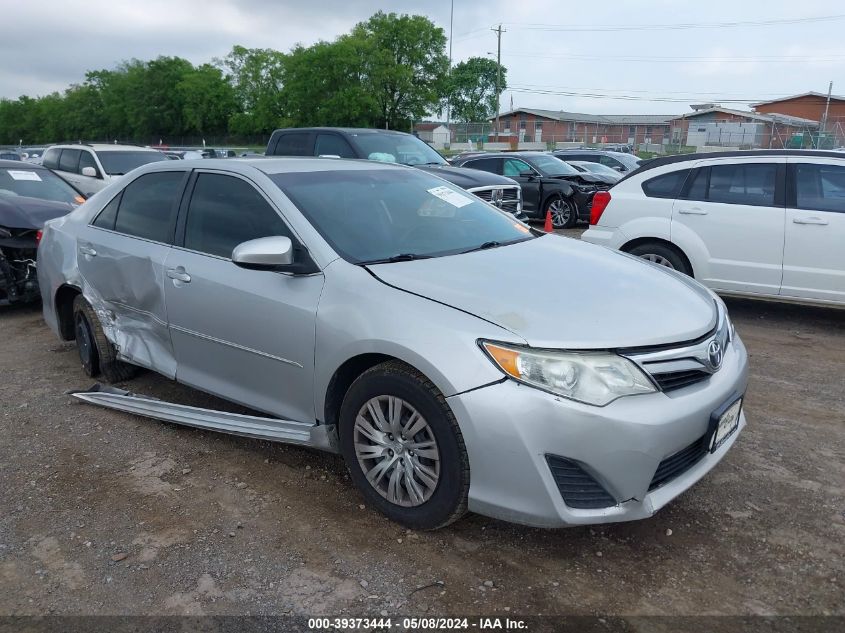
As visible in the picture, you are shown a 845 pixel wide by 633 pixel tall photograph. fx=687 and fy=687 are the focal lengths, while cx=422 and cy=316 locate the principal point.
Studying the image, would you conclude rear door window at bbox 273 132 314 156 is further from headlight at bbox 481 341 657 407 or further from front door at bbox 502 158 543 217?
headlight at bbox 481 341 657 407

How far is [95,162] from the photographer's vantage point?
531 inches

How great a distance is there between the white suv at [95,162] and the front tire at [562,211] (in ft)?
26.8

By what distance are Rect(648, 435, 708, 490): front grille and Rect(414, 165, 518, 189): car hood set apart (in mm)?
7269

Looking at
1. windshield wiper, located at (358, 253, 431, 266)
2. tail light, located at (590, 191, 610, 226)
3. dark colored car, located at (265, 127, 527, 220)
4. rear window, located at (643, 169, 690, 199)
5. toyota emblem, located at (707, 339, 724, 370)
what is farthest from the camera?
dark colored car, located at (265, 127, 527, 220)

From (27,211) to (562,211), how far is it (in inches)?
385

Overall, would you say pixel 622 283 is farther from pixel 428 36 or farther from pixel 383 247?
pixel 428 36

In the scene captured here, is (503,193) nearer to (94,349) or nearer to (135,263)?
(94,349)

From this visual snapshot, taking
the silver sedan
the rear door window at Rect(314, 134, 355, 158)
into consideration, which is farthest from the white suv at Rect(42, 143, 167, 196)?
the silver sedan

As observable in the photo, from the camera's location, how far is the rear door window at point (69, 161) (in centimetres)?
1390

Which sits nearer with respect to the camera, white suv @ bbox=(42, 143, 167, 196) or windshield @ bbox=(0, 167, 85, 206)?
windshield @ bbox=(0, 167, 85, 206)

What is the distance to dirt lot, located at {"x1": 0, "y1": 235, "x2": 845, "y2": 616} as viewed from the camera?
2658 mm

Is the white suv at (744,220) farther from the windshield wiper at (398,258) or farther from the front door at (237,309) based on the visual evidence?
the front door at (237,309)

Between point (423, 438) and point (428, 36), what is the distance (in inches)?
3123

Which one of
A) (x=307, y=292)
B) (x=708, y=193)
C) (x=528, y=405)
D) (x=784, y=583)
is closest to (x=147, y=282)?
(x=307, y=292)
